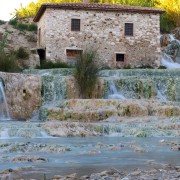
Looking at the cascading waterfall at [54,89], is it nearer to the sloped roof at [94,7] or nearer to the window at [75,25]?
the window at [75,25]

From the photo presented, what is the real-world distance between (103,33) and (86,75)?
25.4 ft

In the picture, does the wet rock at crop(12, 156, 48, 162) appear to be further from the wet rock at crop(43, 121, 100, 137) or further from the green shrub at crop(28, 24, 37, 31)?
the green shrub at crop(28, 24, 37, 31)

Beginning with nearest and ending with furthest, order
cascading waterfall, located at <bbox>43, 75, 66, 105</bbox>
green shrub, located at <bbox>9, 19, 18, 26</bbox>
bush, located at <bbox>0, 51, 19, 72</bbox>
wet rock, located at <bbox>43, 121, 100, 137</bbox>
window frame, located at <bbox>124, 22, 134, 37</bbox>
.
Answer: wet rock, located at <bbox>43, 121, 100, 137</bbox> → cascading waterfall, located at <bbox>43, 75, 66, 105</bbox> → bush, located at <bbox>0, 51, 19, 72</bbox> → window frame, located at <bbox>124, 22, 134, 37</bbox> → green shrub, located at <bbox>9, 19, 18, 26</bbox>

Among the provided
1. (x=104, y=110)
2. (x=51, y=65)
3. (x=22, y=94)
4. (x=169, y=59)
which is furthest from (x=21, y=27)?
(x=104, y=110)

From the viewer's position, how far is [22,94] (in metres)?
13.9

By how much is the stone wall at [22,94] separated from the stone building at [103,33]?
6926 mm

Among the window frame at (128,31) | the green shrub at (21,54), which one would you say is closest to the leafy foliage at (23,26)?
the green shrub at (21,54)

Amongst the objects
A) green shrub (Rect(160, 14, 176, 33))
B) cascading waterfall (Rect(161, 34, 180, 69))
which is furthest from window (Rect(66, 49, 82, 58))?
green shrub (Rect(160, 14, 176, 33))

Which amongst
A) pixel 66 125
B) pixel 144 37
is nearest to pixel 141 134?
pixel 66 125

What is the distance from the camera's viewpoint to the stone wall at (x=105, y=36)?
69.2ft

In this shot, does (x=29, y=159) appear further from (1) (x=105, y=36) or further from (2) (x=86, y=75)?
(1) (x=105, y=36)

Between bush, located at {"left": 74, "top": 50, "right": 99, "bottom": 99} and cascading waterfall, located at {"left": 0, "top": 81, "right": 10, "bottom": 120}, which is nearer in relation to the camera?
cascading waterfall, located at {"left": 0, "top": 81, "right": 10, "bottom": 120}

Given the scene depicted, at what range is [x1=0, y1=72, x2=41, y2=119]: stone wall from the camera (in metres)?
13.6

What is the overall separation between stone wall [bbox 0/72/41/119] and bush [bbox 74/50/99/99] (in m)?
1.36
